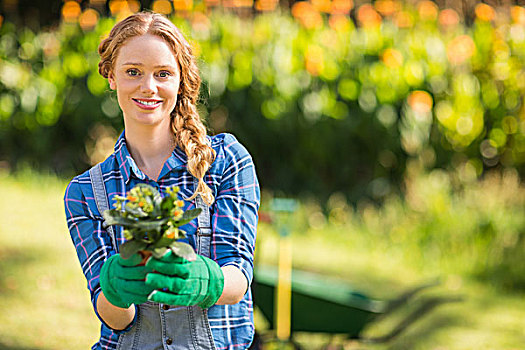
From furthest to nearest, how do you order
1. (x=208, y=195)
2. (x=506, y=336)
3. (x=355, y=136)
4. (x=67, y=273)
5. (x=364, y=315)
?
(x=355, y=136)
(x=67, y=273)
(x=506, y=336)
(x=364, y=315)
(x=208, y=195)

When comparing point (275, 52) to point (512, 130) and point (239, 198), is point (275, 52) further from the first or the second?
point (239, 198)

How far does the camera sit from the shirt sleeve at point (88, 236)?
1549mm

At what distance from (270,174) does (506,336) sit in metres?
2.20

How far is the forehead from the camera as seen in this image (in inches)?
60.7

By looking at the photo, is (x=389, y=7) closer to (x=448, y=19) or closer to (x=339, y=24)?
(x=448, y=19)

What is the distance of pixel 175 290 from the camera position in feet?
4.49

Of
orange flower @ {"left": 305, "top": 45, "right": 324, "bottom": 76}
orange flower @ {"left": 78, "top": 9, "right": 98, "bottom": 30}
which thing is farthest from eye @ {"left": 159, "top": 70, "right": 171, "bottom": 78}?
orange flower @ {"left": 78, "top": 9, "right": 98, "bottom": 30}

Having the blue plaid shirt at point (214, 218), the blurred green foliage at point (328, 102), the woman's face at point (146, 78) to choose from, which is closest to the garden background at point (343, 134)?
the blurred green foliage at point (328, 102)

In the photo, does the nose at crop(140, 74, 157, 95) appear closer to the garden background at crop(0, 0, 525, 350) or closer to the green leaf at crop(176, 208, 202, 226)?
the green leaf at crop(176, 208, 202, 226)

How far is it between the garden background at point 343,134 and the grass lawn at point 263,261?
2 centimetres

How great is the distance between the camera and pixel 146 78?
61.2 inches

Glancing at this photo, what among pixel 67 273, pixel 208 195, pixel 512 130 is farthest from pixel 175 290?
pixel 512 130

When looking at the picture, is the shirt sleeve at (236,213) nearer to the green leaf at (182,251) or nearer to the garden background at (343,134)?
the green leaf at (182,251)

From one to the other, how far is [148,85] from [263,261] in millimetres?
3261
